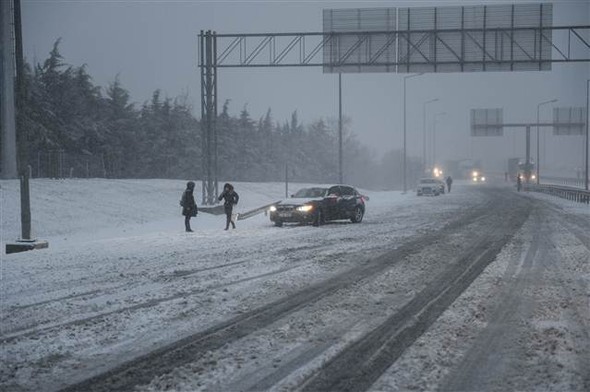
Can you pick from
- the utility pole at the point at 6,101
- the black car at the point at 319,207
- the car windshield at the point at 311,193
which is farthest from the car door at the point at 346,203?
the utility pole at the point at 6,101

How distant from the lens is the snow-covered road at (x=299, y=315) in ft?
18.6

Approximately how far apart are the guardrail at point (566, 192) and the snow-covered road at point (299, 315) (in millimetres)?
27906

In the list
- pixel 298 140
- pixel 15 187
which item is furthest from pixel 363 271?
pixel 298 140

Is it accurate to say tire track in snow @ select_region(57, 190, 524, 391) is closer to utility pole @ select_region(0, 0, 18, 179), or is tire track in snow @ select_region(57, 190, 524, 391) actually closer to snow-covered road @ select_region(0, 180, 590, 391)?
snow-covered road @ select_region(0, 180, 590, 391)

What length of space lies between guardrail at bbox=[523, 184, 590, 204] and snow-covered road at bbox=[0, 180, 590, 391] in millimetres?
27906

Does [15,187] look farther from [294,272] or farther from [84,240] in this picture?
[294,272]

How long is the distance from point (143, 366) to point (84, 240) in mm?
14343

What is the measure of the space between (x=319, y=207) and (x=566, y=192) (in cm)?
3518

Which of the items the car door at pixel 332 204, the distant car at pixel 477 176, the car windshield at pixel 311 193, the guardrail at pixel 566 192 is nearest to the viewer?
the car door at pixel 332 204

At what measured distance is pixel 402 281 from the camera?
10.8m

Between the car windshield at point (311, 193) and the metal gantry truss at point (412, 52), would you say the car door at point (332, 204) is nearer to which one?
the car windshield at point (311, 193)

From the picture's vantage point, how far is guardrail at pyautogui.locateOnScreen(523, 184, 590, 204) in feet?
143

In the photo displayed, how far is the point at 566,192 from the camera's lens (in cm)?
5194

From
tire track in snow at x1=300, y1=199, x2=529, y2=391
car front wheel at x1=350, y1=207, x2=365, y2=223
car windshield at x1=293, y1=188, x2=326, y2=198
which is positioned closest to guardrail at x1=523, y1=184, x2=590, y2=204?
car front wheel at x1=350, y1=207, x2=365, y2=223
